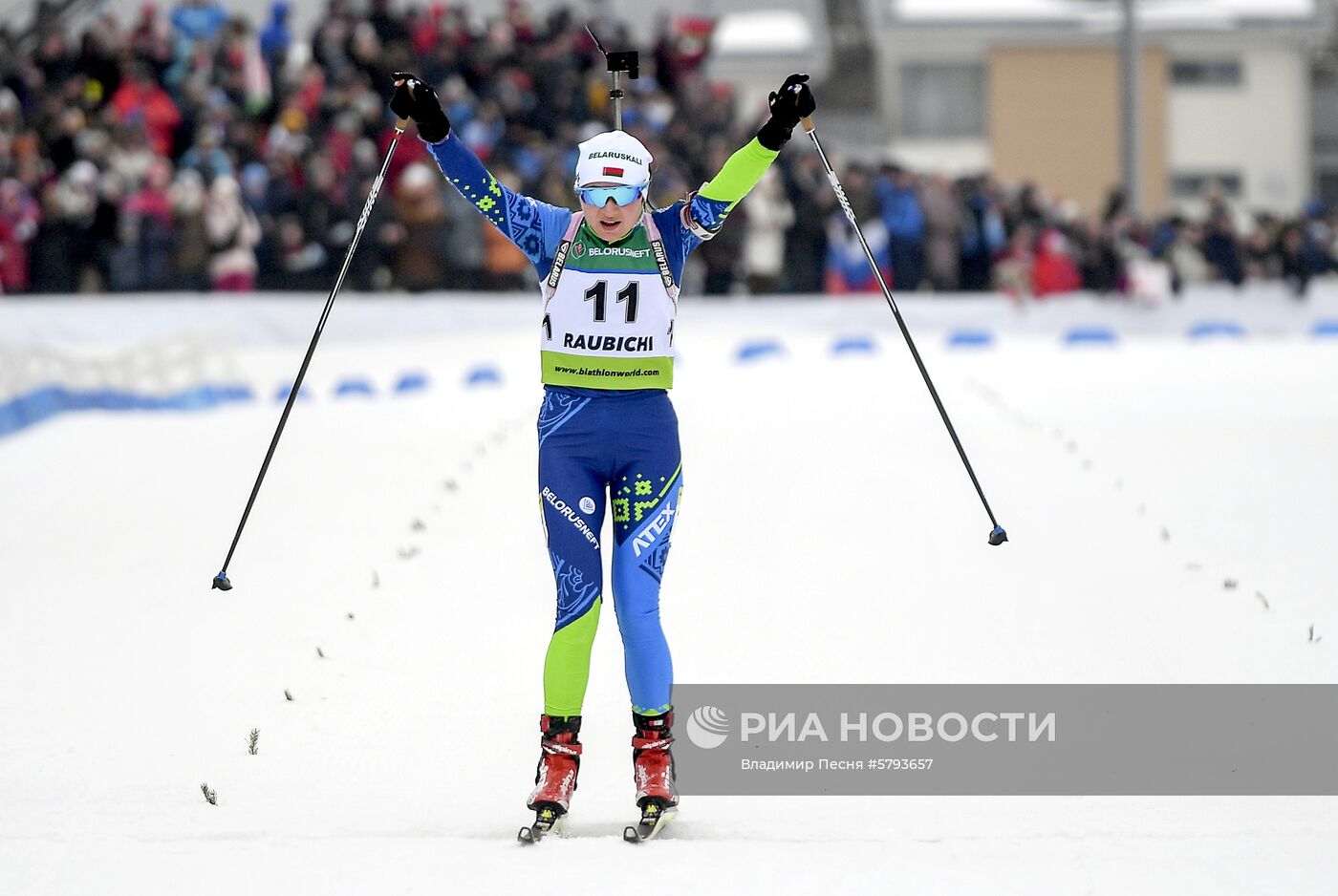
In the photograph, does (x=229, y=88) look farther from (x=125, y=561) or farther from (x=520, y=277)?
(x=125, y=561)

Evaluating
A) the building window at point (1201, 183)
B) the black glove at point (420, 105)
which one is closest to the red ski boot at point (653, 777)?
the black glove at point (420, 105)

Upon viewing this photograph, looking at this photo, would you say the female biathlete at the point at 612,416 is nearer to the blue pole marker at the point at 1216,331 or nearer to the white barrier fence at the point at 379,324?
the white barrier fence at the point at 379,324

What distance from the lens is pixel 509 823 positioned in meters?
6.12

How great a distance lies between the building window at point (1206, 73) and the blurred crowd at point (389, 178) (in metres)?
18.0

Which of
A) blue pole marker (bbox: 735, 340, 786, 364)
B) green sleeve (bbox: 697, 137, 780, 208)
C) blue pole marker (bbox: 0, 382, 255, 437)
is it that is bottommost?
blue pole marker (bbox: 0, 382, 255, 437)

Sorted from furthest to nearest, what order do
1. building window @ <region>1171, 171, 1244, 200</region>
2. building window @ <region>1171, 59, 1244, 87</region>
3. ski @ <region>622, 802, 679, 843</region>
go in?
building window @ <region>1171, 171, 1244, 200</region> → building window @ <region>1171, 59, 1244, 87</region> → ski @ <region>622, 802, 679, 843</region>

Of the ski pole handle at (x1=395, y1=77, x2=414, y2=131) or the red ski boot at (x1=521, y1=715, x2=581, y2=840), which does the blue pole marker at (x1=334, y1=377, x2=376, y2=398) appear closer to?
the ski pole handle at (x1=395, y1=77, x2=414, y2=131)

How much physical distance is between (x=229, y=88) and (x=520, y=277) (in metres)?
3.73

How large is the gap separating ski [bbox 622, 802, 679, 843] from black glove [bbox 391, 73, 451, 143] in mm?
2111

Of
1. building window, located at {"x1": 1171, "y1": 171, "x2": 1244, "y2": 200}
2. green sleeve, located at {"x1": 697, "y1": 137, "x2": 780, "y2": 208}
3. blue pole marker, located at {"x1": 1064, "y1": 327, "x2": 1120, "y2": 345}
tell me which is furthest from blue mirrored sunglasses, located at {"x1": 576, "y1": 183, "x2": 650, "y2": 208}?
building window, located at {"x1": 1171, "y1": 171, "x2": 1244, "y2": 200}

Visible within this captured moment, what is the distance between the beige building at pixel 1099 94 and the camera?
4025 centimetres

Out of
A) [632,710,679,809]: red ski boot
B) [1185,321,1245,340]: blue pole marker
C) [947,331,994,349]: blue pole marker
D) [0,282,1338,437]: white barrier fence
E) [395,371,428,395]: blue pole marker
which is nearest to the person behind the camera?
[632,710,679,809]: red ski boot

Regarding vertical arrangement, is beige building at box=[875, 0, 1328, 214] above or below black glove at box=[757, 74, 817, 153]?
above

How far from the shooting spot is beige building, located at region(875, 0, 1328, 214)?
1585 inches
